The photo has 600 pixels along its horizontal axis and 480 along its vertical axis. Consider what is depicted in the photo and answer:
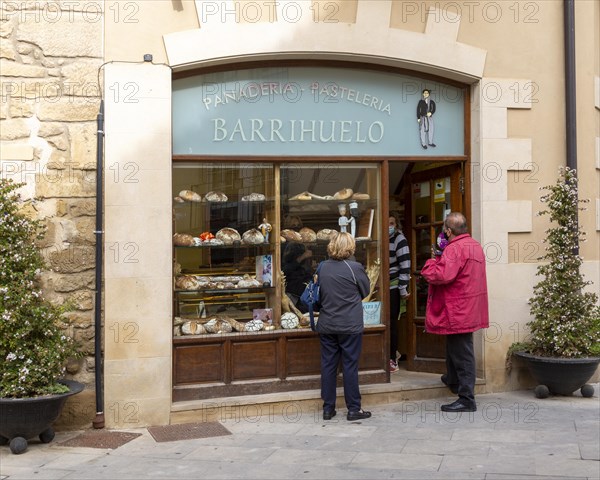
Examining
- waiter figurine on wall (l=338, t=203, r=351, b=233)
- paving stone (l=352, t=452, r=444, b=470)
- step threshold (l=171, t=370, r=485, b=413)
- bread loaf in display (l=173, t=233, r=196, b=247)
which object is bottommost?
paving stone (l=352, t=452, r=444, b=470)

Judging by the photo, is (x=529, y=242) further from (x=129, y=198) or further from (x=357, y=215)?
(x=129, y=198)

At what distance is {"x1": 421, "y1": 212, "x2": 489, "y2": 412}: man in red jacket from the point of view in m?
7.43

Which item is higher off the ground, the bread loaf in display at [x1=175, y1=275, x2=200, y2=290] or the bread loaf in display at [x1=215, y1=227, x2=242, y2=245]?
the bread loaf in display at [x1=215, y1=227, x2=242, y2=245]

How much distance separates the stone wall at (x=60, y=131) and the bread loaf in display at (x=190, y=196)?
0.89 meters

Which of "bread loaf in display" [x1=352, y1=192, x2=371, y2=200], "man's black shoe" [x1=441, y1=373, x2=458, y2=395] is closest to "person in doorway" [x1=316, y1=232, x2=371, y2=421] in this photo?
"bread loaf in display" [x1=352, y1=192, x2=371, y2=200]

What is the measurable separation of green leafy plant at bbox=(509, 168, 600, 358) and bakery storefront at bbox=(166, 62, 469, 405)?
3.52ft

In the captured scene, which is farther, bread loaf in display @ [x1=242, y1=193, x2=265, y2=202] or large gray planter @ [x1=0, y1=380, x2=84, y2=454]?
bread loaf in display @ [x1=242, y1=193, x2=265, y2=202]

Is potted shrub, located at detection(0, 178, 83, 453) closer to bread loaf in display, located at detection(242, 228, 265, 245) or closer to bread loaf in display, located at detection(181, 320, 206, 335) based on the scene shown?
bread loaf in display, located at detection(181, 320, 206, 335)

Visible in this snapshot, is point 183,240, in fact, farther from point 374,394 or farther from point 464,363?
point 464,363

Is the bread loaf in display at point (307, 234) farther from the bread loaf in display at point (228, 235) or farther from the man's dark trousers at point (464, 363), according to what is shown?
the man's dark trousers at point (464, 363)

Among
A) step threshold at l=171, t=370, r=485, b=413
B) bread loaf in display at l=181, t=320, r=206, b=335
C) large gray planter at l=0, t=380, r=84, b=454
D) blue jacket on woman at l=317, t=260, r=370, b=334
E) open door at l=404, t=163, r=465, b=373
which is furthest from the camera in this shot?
open door at l=404, t=163, r=465, b=373

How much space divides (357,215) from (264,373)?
194 centimetres

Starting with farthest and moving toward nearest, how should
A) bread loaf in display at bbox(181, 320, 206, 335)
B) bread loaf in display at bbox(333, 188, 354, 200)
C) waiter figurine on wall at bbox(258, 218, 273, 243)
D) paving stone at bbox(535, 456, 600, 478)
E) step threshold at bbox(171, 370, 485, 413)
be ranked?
bread loaf in display at bbox(333, 188, 354, 200) → waiter figurine on wall at bbox(258, 218, 273, 243) → bread loaf in display at bbox(181, 320, 206, 335) → step threshold at bbox(171, 370, 485, 413) → paving stone at bbox(535, 456, 600, 478)

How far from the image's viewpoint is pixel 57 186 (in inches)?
280
